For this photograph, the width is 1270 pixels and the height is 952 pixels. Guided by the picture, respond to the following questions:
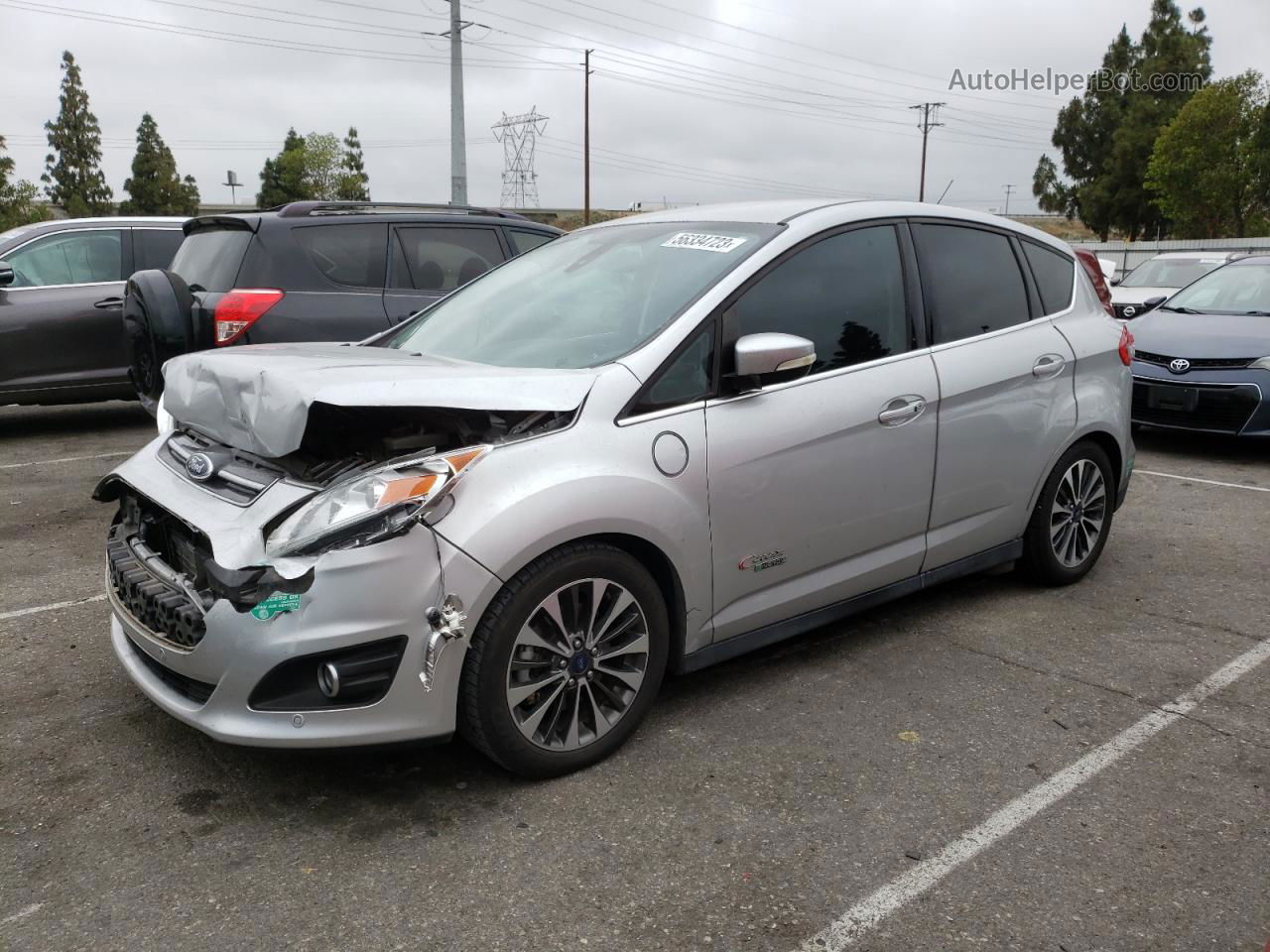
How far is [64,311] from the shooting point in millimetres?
8586

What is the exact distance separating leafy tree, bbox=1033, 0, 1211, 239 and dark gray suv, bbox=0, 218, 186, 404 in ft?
178

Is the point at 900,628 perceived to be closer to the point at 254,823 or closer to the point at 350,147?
the point at 254,823

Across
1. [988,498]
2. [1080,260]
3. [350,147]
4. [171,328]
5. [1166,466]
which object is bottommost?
[1166,466]

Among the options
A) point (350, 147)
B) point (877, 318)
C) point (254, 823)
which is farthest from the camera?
point (350, 147)

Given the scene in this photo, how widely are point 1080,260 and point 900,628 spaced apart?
2094 millimetres

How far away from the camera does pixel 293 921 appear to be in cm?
246

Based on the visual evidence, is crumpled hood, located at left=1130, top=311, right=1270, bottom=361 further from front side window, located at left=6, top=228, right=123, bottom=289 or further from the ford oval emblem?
front side window, located at left=6, top=228, right=123, bottom=289

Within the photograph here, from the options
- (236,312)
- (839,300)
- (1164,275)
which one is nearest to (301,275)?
(236,312)

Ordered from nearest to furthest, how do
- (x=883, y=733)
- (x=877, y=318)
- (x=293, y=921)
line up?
1. (x=293, y=921)
2. (x=883, y=733)
3. (x=877, y=318)

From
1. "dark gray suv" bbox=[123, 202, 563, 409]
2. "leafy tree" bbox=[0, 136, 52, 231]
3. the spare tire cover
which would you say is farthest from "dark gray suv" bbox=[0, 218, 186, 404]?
"leafy tree" bbox=[0, 136, 52, 231]

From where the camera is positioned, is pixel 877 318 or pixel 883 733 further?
pixel 877 318

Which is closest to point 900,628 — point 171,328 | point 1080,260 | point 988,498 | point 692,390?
point 988,498

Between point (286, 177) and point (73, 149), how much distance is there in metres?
18.9

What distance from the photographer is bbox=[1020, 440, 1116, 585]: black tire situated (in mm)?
4574
